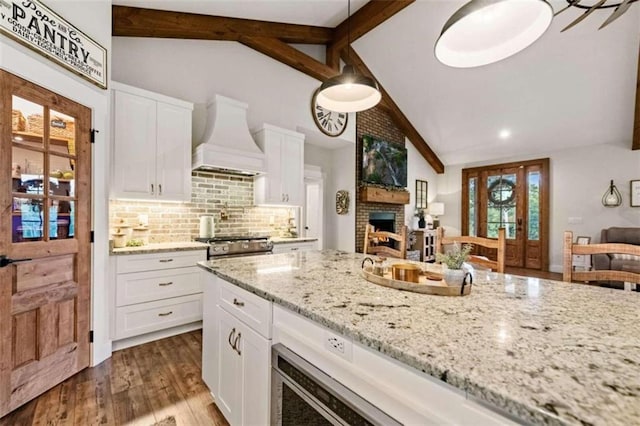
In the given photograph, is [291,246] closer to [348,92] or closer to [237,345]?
[348,92]

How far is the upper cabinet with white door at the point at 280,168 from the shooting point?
400 cm

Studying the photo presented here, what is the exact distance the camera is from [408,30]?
4539 millimetres

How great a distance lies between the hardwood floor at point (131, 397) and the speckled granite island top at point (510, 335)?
107cm

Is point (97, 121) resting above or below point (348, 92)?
below

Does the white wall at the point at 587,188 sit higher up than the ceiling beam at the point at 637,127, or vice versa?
Result: the ceiling beam at the point at 637,127

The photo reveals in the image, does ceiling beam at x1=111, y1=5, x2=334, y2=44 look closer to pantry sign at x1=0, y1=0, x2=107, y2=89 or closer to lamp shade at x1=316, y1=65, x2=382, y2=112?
pantry sign at x1=0, y1=0, x2=107, y2=89

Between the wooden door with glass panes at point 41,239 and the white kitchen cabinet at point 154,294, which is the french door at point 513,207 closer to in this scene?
the white kitchen cabinet at point 154,294

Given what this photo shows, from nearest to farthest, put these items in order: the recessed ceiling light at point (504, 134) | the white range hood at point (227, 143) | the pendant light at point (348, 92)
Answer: the pendant light at point (348, 92), the white range hood at point (227, 143), the recessed ceiling light at point (504, 134)

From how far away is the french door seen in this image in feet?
20.6

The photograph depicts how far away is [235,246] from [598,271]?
10.0 feet

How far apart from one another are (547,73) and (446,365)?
223 inches

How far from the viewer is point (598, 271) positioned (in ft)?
4.27

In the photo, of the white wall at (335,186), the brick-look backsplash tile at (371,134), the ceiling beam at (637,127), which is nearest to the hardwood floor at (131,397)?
the white wall at (335,186)

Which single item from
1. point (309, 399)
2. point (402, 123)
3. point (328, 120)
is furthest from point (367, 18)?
point (309, 399)
